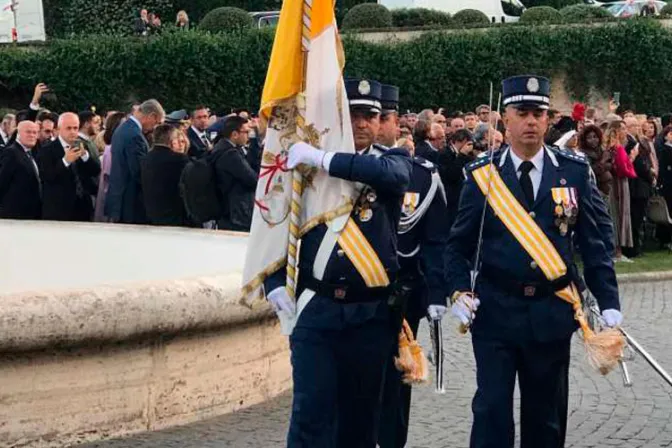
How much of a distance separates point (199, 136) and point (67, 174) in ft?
7.27

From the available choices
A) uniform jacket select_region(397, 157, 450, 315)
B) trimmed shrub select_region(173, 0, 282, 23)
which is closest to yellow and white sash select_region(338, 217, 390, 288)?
uniform jacket select_region(397, 157, 450, 315)

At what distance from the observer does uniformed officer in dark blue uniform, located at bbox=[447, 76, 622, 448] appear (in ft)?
21.6

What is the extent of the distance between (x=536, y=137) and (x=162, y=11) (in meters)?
44.6

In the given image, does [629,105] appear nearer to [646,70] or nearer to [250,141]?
[646,70]

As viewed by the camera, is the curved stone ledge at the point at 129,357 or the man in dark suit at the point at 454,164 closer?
the curved stone ledge at the point at 129,357

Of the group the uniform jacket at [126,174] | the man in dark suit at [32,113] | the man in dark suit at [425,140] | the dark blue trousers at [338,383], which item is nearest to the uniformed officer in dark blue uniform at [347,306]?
the dark blue trousers at [338,383]

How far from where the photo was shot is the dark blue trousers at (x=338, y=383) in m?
6.28

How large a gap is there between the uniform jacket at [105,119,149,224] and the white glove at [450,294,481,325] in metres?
8.12

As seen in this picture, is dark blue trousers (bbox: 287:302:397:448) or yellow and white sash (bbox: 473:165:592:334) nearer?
dark blue trousers (bbox: 287:302:397:448)

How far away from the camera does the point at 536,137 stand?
6.77 m

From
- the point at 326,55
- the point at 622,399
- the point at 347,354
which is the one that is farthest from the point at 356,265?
the point at 622,399

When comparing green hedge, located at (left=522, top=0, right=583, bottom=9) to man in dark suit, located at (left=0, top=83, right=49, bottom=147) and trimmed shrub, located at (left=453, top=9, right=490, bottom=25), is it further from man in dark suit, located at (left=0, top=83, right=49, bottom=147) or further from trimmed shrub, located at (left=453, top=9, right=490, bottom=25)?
man in dark suit, located at (left=0, top=83, right=49, bottom=147)

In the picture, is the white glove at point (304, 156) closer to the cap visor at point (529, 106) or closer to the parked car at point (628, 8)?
the cap visor at point (529, 106)

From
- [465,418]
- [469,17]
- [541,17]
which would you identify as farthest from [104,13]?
[465,418]
